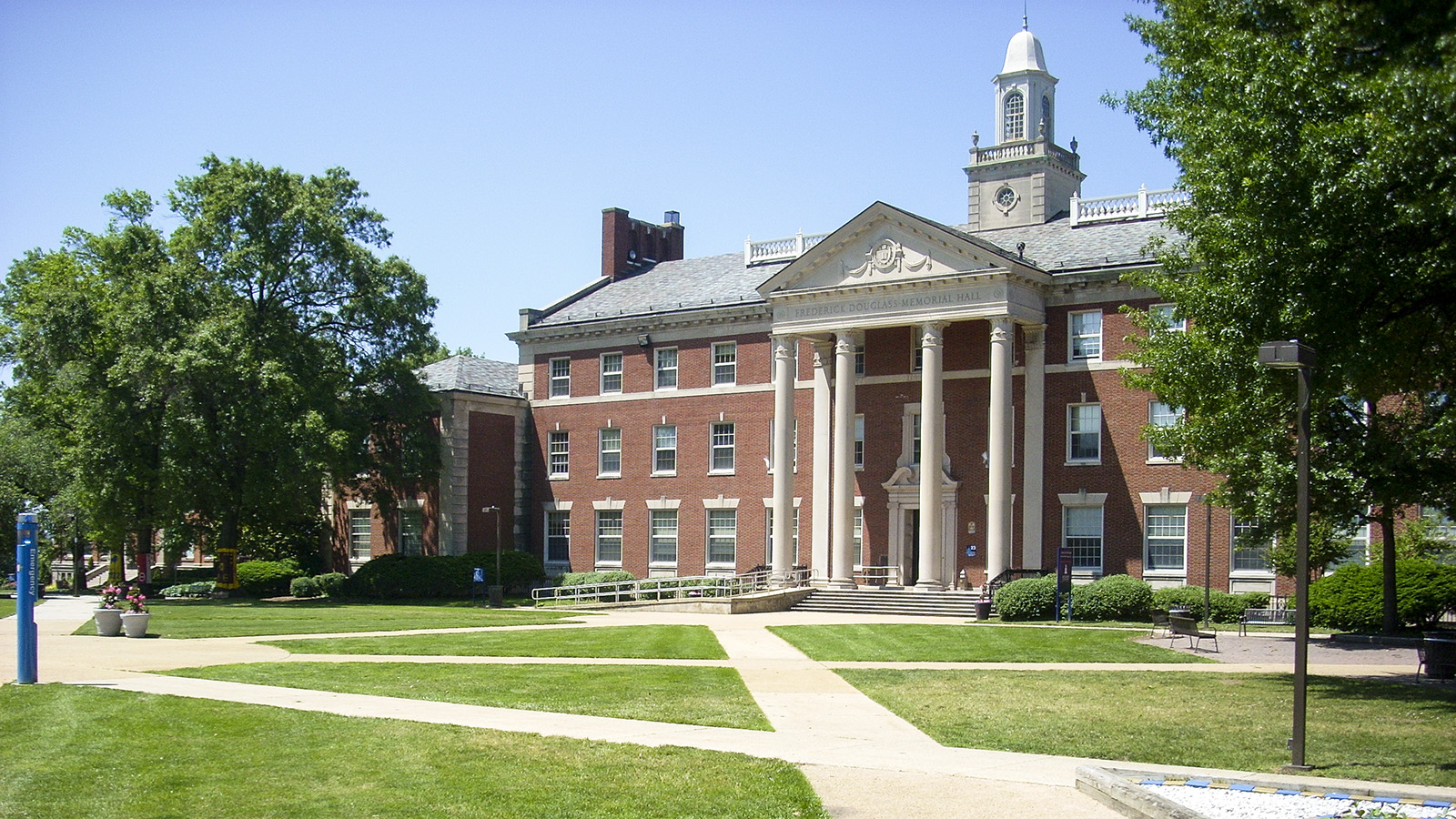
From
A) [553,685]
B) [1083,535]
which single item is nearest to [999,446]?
[1083,535]

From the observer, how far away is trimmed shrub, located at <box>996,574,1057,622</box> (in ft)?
125

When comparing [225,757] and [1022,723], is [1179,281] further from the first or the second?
[225,757]

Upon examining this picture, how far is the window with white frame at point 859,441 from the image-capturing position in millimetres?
47750

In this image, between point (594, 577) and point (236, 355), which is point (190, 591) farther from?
point (594, 577)

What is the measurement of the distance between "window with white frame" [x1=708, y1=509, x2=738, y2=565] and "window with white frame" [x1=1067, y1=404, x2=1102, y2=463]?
519 inches

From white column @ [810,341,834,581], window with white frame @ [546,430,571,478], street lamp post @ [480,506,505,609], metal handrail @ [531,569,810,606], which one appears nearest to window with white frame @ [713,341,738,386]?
white column @ [810,341,834,581]

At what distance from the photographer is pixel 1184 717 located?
17016mm

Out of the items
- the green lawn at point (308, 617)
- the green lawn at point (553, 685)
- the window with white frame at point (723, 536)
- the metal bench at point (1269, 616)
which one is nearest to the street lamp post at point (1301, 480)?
the green lawn at point (553, 685)

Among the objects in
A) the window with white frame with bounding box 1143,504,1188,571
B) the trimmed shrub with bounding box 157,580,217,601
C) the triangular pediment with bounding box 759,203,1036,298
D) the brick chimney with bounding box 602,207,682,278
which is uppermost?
the brick chimney with bounding box 602,207,682,278

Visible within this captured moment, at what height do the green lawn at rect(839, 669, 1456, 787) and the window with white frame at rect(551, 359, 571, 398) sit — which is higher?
the window with white frame at rect(551, 359, 571, 398)

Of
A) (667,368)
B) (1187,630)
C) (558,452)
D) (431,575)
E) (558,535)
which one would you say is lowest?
(431,575)

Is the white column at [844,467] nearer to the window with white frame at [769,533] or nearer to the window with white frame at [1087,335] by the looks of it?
the window with white frame at [769,533]

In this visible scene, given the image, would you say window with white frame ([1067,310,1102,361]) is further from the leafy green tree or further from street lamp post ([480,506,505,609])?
street lamp post ([480,506,505,609])

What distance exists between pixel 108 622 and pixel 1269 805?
25104 millimetres
